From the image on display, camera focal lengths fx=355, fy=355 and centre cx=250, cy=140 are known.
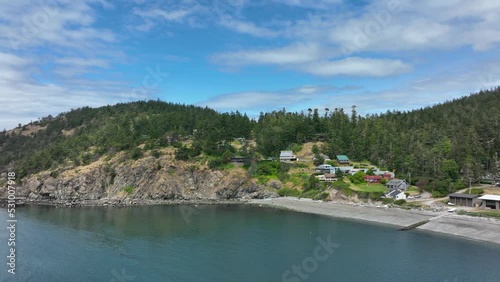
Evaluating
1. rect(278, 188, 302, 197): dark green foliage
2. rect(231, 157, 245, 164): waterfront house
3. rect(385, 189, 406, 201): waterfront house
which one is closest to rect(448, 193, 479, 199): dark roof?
rect(385, 189, 406, 201): waterfront house

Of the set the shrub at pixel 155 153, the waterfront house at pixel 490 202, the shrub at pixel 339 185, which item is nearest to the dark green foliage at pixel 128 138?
the shrub at pixel 155 153

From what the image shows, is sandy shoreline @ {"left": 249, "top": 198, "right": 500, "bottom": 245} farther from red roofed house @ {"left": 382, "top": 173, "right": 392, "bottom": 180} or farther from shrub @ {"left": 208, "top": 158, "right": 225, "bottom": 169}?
shrub @ {"left": 208, "top": 158, "right": 225, "bottom": 169}

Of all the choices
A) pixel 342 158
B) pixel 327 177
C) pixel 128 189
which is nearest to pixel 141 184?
pixel 128 189

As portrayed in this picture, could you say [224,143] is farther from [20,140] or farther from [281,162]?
[20,140]

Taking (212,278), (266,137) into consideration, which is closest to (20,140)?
(266,137)

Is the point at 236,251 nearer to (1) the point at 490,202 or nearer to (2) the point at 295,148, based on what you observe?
(1) the point at 490,202

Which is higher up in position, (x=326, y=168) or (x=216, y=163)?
(x=216, y=163)

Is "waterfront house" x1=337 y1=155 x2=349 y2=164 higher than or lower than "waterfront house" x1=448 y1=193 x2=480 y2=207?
higher
